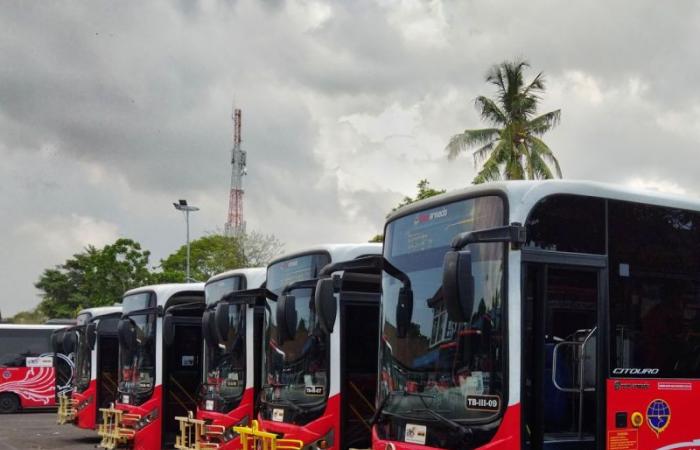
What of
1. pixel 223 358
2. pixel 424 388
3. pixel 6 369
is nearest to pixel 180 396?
pixel 223 358

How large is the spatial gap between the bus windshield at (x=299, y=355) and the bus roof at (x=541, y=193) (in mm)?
3166

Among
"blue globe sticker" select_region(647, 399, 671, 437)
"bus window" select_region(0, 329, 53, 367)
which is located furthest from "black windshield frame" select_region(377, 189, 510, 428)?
"bus window" select_region(0, 329, 53, 367)

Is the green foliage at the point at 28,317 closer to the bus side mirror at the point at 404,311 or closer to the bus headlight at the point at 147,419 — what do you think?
the bus headlight at the point at 147,419

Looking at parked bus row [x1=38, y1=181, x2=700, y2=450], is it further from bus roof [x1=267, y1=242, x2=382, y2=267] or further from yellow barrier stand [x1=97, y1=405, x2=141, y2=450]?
yellow barrier stand [x1=97, y1=405, x2=141, y2=450]

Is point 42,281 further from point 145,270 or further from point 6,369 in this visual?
point 6,369

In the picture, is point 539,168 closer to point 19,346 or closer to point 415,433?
point 19,346

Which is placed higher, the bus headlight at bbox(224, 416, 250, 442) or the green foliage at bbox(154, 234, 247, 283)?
the green foliage at bbox(154, 234, 247, 283)

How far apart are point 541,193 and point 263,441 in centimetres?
513

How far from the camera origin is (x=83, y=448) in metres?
20.6

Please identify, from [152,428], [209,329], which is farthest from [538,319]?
[152,428]

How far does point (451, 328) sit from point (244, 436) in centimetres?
486

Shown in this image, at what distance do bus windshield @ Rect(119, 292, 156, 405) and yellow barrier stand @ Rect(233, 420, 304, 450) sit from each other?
531cm

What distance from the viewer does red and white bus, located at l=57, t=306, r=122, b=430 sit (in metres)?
Result: 21.2

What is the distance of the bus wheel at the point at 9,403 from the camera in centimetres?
3356
